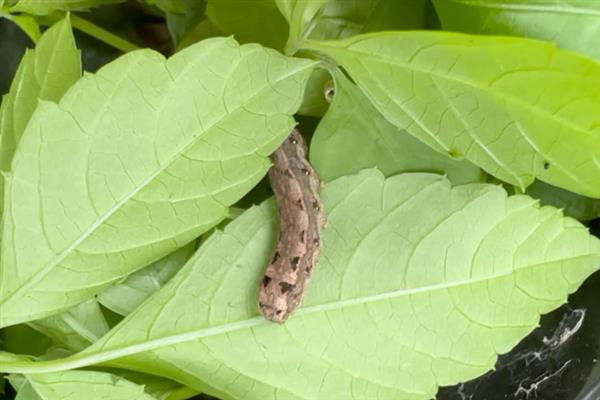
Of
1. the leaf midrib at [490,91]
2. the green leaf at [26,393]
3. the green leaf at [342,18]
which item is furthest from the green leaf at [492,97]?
the green leaf at [26,393]

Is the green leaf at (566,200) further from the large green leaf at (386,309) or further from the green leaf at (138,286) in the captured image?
the green leaf at (138,286)

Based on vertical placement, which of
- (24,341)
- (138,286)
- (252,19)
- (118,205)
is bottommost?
(24,341)

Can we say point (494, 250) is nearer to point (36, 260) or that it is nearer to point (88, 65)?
point (36, 260)

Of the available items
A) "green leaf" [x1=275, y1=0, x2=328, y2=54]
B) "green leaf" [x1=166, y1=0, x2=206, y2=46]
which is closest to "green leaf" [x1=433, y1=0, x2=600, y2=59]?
"green leaf" [x1=275, y1=0, x2=328, y2=54]

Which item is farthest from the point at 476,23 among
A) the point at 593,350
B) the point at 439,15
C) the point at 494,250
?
the point at 593,350

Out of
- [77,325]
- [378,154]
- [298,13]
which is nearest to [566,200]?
[378,154]

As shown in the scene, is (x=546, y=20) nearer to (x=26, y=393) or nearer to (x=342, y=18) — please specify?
(x=342, y=18)
